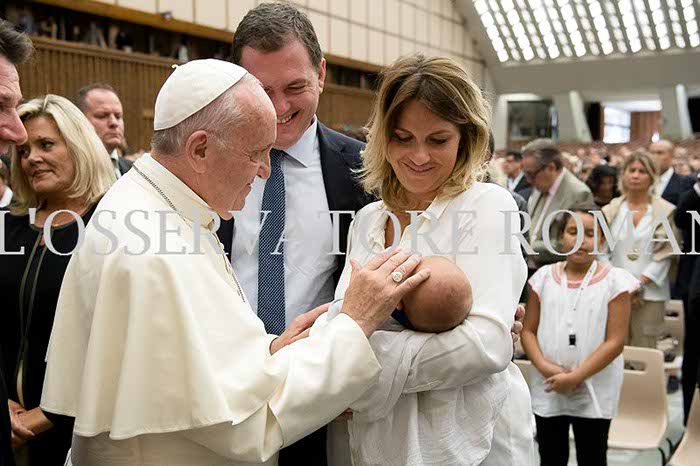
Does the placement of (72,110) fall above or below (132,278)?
above

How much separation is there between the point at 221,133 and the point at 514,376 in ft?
3.41

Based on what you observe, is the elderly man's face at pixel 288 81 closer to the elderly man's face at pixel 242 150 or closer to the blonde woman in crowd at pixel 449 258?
the blonde woman in crowd at pixel 449 258

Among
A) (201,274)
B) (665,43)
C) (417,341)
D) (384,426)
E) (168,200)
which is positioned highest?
(665,43)

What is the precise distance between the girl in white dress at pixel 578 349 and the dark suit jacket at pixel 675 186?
3969mm

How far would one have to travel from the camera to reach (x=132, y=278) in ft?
5.32

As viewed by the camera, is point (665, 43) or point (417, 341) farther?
point (665, 43)

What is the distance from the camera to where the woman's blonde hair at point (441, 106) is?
1.96 meters

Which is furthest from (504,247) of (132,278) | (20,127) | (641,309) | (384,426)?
(641,309)

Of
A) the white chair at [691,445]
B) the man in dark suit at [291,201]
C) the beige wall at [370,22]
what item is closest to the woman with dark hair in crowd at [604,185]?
the white chair at [691,445]

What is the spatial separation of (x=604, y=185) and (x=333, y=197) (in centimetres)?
575

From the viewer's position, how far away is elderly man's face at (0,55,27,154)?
2.03m

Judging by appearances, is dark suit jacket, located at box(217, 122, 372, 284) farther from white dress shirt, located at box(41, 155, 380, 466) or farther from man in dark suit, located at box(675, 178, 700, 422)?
man in dark suit, located at box(675, 178, 700, 422)

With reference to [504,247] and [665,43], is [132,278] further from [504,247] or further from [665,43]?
[665,43]

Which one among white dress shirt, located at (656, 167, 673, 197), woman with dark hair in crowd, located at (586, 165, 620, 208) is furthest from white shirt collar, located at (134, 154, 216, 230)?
white dress shirt, located at (656, 167, 673, 197)
